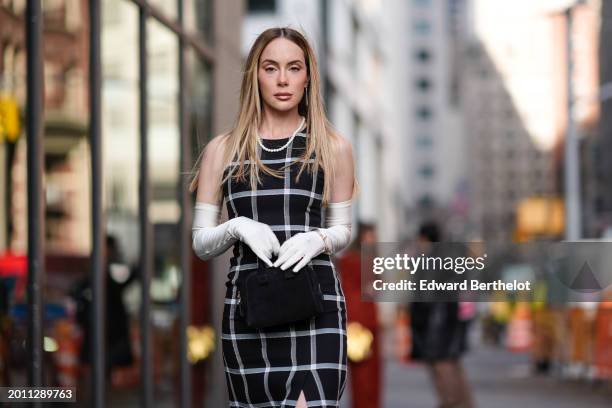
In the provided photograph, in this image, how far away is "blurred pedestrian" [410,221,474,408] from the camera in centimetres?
1032

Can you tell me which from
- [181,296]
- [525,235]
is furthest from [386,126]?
[181,296]

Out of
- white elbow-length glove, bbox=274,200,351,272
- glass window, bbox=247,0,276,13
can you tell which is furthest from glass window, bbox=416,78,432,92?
white elbow-length glove, bbox=274,200,351,272

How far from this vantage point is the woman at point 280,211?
3418 millimetres

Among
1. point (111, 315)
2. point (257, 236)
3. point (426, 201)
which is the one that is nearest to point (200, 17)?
point (111, 315)

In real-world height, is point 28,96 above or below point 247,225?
above

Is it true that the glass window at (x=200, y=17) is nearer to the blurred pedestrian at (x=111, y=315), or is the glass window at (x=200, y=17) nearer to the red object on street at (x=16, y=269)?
the blurred pedestrian at (x=111, y=315)

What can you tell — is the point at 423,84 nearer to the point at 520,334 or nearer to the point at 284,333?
the point at 520,334

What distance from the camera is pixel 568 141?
22.4m

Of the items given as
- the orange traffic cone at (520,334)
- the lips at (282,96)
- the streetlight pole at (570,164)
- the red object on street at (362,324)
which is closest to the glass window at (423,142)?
the orange traffic cone at (520,334)

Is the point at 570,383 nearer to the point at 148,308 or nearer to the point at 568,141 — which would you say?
the point at 568,141

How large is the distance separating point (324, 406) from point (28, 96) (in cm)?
300

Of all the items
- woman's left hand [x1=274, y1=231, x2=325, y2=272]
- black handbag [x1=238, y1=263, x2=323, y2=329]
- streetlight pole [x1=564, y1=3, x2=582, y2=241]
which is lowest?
black handbag [x1=238, y1=263, x2=323, y2=329]

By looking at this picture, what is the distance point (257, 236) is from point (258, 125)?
389 mm

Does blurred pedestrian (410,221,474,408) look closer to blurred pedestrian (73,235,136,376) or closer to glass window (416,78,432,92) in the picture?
blurred pedestrian (73,235,136,376)
